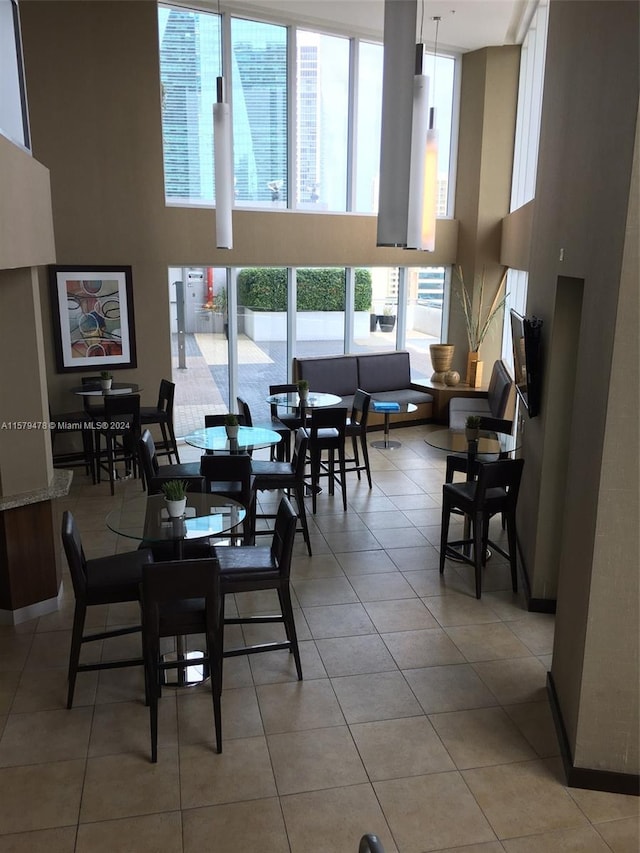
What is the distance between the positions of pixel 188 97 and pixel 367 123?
2641 mm

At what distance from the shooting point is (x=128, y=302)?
9.06 meters

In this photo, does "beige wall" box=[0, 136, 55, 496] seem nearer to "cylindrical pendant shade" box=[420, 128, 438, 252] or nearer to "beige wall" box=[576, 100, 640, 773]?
"cylindrical pendant shade" box=[420, 128, 438, 252]

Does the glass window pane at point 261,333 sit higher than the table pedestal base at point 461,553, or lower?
higher

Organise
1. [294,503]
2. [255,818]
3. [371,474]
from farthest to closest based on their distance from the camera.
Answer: [371,474] < [294,503] < [255,818]

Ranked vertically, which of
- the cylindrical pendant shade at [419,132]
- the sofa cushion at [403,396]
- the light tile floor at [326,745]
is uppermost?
the cylindrical pendant shade at [419,132]

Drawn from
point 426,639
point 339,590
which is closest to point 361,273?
point 339,590

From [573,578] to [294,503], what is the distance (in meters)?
4.00

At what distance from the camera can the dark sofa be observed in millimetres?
10352

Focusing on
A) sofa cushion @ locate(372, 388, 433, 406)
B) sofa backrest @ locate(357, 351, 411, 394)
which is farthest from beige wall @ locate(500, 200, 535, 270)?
sofa cushion @ locate(372, 388, 433, 406)

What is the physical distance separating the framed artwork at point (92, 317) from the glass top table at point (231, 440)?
8.88ft

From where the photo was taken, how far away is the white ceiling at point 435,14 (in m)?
8.77

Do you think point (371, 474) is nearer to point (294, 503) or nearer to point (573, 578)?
point (294, 503)

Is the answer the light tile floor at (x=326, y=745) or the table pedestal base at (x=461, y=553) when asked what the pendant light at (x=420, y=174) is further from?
the light tile floor at (x=326, y=745)

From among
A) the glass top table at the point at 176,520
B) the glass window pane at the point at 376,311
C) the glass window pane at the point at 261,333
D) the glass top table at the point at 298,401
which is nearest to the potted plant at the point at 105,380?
the glass top table at the point at 298,401
